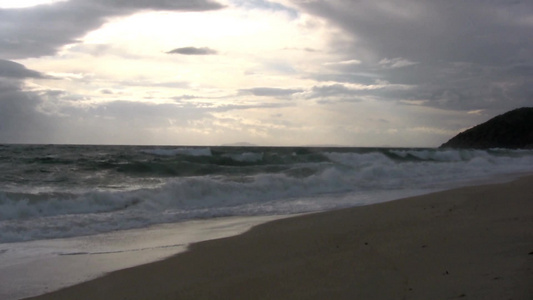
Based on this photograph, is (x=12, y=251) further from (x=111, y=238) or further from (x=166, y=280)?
(x=166, y=280)

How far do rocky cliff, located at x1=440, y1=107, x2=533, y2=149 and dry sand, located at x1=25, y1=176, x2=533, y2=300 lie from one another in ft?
240

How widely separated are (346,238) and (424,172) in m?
16.7

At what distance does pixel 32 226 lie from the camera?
8766mm

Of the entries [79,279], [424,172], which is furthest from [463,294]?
[424,172]

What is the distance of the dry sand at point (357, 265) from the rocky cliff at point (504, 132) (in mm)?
73077

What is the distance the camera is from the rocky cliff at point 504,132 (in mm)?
74688

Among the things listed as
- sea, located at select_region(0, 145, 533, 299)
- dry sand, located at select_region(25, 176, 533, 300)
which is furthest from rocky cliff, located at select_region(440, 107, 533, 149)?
dry sand, located at select_region(25, 176, 533, 300)

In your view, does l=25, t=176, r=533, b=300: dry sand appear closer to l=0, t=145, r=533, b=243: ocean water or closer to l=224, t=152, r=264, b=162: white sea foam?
l=0, t=145, r=533, b=243: ocean water

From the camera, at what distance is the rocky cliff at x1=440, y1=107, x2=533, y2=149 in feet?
245

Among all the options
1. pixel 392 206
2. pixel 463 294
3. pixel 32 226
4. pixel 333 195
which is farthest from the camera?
pixel 333 195

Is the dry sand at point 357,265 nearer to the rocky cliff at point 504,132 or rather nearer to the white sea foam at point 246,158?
the white sea foam at point 246,158

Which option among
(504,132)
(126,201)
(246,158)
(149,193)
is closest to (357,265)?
(126,201)

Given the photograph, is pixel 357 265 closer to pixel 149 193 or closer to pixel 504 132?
pixel 149 193

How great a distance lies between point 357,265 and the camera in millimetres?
4645
